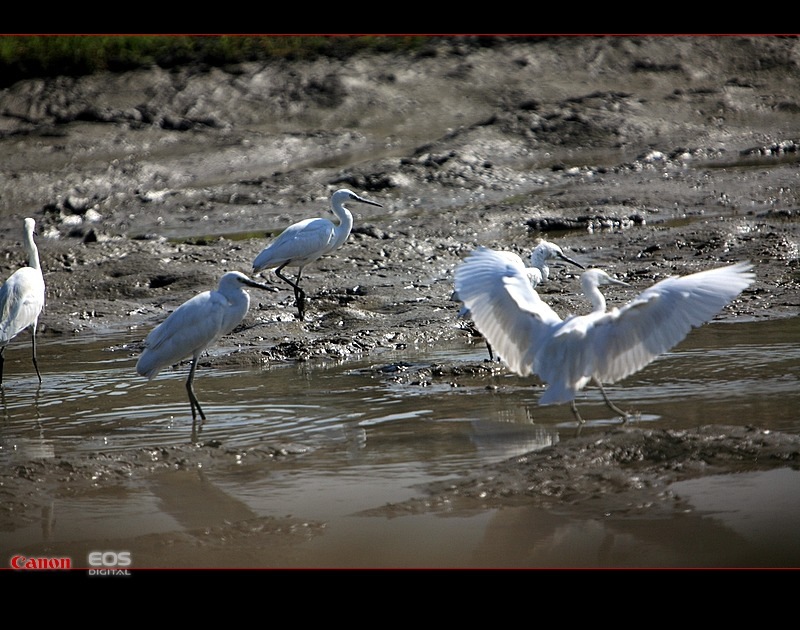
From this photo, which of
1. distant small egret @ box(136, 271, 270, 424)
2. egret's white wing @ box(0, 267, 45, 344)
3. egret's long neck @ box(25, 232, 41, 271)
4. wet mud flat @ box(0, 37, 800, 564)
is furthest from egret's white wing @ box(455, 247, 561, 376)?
egret's long neck @ box(25, 232, 41, 271)

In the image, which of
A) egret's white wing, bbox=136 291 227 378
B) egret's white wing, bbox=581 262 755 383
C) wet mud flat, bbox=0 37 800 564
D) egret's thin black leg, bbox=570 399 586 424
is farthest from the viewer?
egret's white wing, bbox=136 291 227 378

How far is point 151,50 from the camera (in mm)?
18406

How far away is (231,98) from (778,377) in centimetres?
1268

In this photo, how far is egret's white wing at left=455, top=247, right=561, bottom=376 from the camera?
20.5 ft

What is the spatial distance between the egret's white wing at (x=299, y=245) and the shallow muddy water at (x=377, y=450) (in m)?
1.81

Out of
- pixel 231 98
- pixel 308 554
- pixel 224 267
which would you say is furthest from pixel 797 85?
pixel 308 554

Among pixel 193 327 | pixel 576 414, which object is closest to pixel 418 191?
pixel 193 327

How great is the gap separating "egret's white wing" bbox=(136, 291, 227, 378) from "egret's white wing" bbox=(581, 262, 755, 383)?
271 centimetres

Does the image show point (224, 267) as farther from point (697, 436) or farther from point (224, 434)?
point (697, 436)

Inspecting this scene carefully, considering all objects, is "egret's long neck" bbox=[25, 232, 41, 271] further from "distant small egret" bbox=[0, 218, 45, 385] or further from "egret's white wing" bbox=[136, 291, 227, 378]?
"egret's white wing" bbox=[136, 291, 227, 378]

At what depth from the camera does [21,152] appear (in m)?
16.2

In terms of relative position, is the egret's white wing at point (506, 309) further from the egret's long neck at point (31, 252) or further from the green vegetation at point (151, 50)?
the green vegetation at point (151, 50)

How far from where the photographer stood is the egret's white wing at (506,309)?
625cm

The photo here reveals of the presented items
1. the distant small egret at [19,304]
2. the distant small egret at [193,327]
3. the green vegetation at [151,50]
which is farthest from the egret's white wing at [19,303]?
the green vegetation at [151,50]
